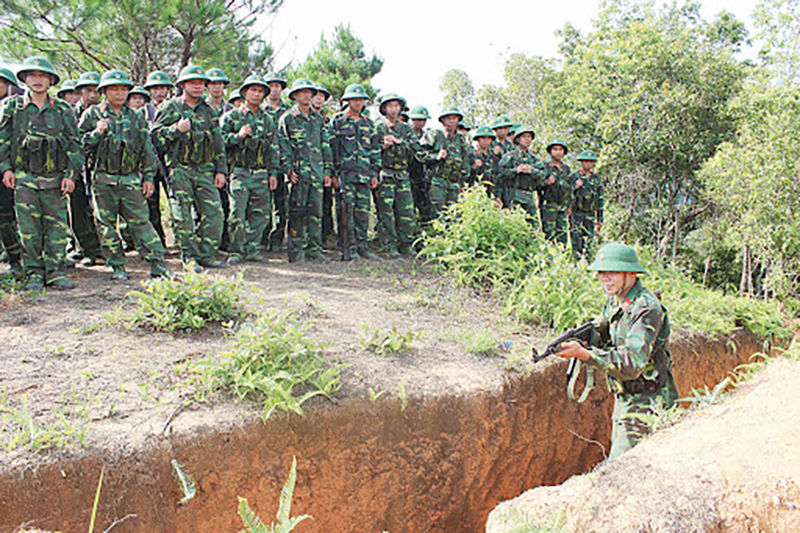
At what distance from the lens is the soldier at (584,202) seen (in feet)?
33.6

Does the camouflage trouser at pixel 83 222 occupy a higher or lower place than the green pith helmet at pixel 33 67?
lower

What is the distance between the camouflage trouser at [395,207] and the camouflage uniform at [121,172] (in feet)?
9.99

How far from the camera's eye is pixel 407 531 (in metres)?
4.09

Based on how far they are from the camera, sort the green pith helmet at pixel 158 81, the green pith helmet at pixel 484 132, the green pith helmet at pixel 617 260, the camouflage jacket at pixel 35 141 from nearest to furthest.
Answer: the green pith helmet at pixel 617 260
the camouflage jacket at pixel 35 141
the green pith helmet at pixel 158 81
the green pith helmet at pixel 484 132

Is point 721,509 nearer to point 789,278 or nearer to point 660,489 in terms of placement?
point 660,489

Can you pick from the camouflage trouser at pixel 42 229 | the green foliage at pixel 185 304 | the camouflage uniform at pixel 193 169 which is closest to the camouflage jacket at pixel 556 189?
the camouflage uniform at pixel 193 169

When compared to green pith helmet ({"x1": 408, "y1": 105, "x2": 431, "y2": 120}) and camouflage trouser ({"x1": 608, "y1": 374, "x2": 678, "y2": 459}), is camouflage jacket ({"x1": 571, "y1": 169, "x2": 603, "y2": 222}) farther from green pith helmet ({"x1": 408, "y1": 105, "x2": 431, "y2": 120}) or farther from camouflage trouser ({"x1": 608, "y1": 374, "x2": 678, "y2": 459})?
camouflage trouser ({"x1": 608, "y1": 374, "x2": 678, "y2": 459})

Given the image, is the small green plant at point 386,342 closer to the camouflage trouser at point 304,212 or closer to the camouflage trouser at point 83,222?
the camouflage trouser at point 304,212

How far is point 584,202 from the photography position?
10.4 m

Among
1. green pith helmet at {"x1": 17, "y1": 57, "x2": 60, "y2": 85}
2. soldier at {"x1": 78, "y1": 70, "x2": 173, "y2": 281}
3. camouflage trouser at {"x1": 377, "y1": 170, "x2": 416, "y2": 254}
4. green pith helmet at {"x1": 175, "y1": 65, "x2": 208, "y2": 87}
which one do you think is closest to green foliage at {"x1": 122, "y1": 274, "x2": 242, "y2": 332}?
soldier at {"x1": 78, "y1": 70, "x2": 173, "y2": 281}

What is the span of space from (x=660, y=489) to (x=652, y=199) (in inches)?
569

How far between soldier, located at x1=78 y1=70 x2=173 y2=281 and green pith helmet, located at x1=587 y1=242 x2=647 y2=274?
4309 millimetres

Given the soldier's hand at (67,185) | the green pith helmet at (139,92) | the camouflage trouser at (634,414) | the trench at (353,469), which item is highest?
the green pith helmet at (139,92)

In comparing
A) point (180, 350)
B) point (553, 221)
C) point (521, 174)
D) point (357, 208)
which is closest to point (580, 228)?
point (553, 221)
